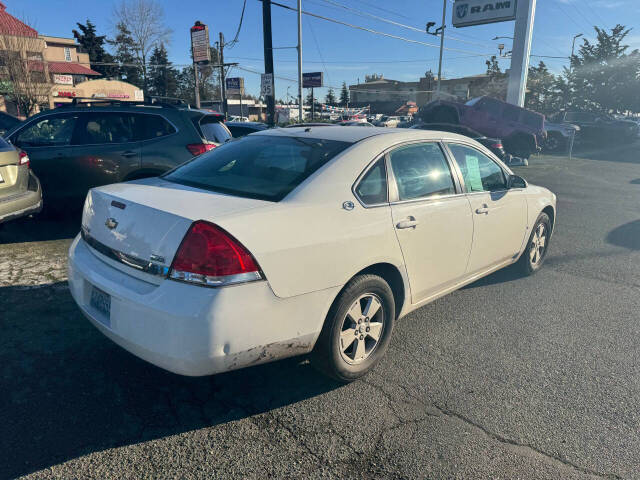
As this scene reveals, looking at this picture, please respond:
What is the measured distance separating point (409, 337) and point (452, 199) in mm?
1127

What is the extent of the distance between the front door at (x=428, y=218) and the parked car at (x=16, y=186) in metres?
4.31

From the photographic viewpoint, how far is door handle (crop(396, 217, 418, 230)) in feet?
9.91

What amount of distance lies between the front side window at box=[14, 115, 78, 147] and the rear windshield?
345 centimetres

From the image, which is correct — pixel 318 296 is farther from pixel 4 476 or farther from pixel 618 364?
pixel 618 364

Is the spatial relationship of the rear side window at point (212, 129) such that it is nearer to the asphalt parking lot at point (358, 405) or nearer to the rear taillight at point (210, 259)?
the asphalt parking lot at point (358, 405)

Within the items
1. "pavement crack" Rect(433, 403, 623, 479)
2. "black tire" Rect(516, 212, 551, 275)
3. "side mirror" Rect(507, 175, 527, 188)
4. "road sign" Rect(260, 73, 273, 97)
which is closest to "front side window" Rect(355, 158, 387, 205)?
"pavement crack" Rect(433, 403, 623, 479)

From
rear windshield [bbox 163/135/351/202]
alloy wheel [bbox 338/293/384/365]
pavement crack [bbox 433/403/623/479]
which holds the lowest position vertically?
pavement crack [bbox 433/403/623/479]

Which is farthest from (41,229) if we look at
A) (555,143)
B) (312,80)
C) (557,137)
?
(555,143)

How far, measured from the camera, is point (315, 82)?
24531mm

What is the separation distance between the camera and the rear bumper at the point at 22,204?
4984 millimetres

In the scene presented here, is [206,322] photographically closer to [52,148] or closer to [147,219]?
[147,219]

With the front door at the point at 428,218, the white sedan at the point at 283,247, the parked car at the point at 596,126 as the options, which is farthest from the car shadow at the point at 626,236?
the parked car at the point at 596,126

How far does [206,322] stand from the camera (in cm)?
219

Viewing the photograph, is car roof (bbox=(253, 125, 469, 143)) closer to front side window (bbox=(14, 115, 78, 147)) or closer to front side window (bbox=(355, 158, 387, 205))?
front side window (bbox=(355, 158, 387, 205))
